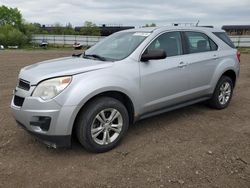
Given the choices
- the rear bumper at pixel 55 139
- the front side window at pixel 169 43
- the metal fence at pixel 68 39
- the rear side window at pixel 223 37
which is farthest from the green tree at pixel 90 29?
the rear bumper at pixel 55 139

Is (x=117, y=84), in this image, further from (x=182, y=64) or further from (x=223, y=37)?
(x=223, y=37)

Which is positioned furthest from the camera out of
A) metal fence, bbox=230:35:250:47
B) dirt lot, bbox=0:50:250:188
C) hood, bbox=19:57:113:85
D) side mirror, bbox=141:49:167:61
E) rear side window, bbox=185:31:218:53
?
metal fence, bbox=230:35:250:47

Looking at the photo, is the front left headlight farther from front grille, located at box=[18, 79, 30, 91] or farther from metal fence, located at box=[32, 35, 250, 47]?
metal fence, located at box=[32, 35, 250, 47]

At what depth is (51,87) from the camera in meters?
3.66

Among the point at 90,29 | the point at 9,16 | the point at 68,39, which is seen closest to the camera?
the point at 68,39

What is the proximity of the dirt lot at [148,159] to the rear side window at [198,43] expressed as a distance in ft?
4.25

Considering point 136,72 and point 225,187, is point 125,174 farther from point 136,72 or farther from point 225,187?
point 136,72

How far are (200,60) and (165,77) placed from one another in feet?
3.28

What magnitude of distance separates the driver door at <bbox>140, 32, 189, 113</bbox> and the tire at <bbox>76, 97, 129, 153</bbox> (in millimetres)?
484

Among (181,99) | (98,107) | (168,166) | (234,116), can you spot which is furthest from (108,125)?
(234,116)

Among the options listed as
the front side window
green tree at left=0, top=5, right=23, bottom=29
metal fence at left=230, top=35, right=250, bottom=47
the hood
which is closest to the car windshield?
the front side window

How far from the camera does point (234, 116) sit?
18.4 feet

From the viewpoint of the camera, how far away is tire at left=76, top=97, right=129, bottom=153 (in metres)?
3.80

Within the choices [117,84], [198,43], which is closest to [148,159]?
[117,84]
